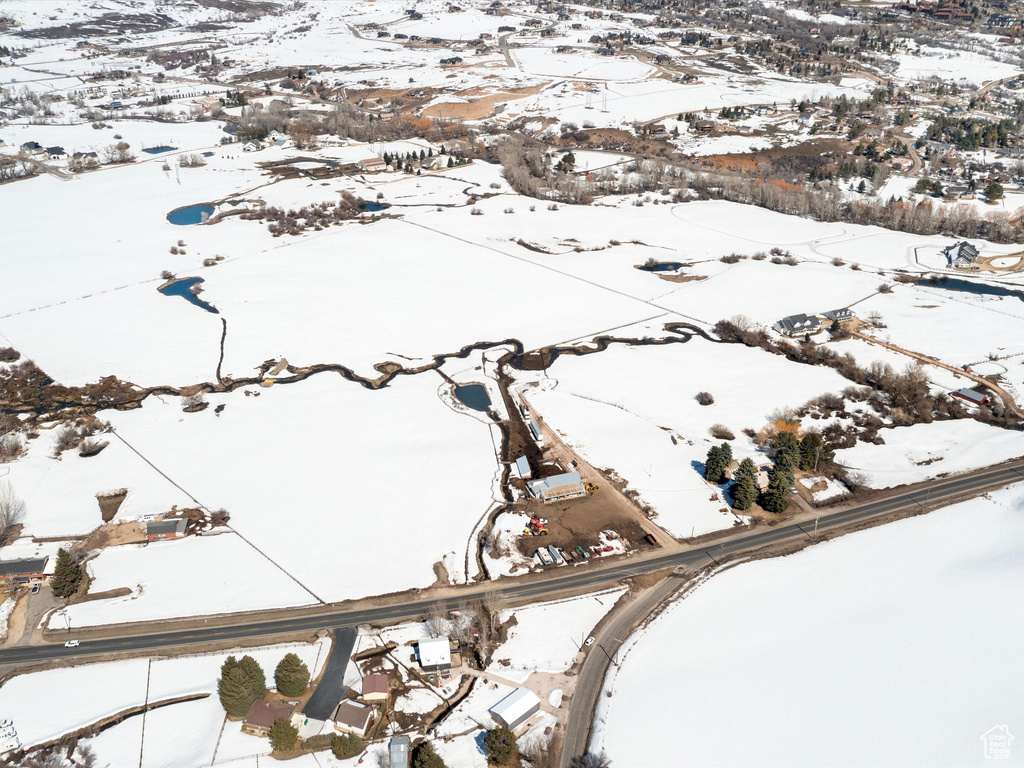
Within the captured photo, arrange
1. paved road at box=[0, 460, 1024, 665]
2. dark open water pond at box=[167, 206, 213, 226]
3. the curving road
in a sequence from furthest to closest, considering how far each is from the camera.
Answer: dark open water pond at box=[167, 206, 213, 226]
paved road at box=[0, 460, 1024, 665]
the curving road

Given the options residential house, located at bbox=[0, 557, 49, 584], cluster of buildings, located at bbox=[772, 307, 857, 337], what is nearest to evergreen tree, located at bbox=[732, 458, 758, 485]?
cluster of buildings, located at bbox=[772, 307, 857, 337]

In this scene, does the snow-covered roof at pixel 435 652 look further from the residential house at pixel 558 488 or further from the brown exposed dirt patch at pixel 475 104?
the brown exposed dirt patch at pixel 475 104

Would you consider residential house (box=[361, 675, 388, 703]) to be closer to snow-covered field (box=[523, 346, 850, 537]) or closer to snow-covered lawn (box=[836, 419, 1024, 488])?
snow-covered field (box=[523, 346, 850, 537])

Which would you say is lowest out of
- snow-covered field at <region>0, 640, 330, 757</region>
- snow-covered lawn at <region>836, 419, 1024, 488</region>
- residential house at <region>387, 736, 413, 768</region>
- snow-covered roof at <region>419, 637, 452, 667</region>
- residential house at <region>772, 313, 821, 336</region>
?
snow-covered field at <region>0, 640, 330, 757</region>

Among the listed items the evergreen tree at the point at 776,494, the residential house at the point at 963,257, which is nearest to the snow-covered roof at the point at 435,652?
the evergreen tree at the point at 776,494

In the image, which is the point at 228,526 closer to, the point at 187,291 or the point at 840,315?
the point at 187,291
